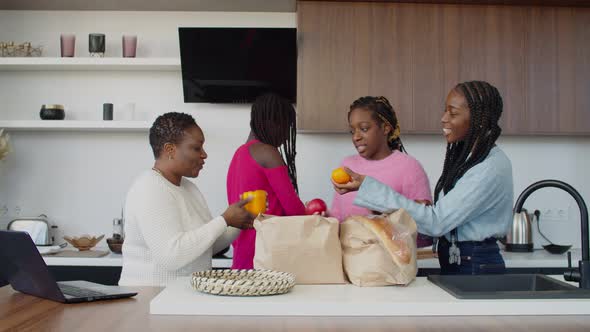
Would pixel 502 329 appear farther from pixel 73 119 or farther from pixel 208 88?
pixel 73 119

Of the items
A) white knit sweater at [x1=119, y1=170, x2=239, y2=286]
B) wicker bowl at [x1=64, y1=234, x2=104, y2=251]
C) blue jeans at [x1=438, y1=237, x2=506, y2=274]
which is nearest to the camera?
white knit sweater at [x1=119, y1=170, x2=239, y2=286]

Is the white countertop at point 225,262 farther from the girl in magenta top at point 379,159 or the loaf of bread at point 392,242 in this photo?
the loaf of bread at point 392,242

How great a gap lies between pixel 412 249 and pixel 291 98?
2015 millimetres

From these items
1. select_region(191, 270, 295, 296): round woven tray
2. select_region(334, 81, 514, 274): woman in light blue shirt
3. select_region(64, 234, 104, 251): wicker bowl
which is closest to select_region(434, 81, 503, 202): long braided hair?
select_region(334, 81, 514, 274): woman in light blue shirt

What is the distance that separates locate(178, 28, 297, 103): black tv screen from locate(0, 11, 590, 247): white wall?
0.56 ft

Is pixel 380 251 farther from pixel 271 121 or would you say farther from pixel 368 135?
pixel 271 121

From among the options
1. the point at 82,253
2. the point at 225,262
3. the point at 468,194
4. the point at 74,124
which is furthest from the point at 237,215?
the point at 74,124

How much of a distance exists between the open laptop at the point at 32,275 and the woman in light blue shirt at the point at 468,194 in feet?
2.43

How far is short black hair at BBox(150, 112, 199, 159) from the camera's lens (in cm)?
215

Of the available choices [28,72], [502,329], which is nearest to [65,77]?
[28,72]

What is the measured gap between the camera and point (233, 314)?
1495 millimetres

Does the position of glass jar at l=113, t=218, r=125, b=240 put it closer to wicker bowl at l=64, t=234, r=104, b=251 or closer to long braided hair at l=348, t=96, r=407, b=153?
wicker bowl at l=64, t=234, r=104, b=251

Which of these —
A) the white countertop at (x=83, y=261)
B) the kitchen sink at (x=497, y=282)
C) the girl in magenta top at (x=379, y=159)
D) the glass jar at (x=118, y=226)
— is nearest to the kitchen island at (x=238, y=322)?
the kitchen sink at (x=497, y=282)

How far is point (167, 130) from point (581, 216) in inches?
48.4
